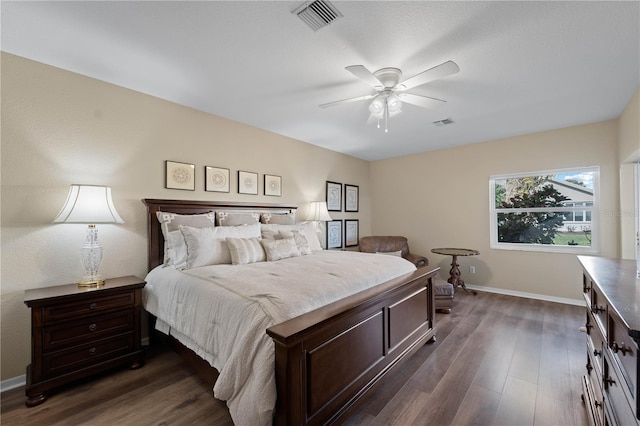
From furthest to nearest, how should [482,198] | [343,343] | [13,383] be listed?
[482,198], [13,383], [343,343]

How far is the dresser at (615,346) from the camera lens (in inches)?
35.7

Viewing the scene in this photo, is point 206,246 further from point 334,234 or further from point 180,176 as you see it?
point 334,234

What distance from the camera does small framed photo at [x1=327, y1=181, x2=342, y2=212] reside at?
5141 millimetres

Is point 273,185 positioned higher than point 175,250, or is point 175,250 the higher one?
point 273,185

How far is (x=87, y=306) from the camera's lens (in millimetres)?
2141

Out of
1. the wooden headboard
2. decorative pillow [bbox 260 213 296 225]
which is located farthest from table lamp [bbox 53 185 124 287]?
decorative pillow [bbox 260 213 296 225]

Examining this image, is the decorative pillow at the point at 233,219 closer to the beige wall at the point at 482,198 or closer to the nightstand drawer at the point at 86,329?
the nightstand drawer at the point at 86,329

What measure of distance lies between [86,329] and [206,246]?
106cm

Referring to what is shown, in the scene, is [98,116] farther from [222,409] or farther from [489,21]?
A: [489,21]

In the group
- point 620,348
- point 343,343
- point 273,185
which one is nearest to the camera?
point 620,348

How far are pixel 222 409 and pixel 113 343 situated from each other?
1.16 m

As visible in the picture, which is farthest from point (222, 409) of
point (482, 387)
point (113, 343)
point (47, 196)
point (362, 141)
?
point (362, 141)

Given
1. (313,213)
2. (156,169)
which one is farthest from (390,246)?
(156,169)

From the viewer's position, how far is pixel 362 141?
4660mm
